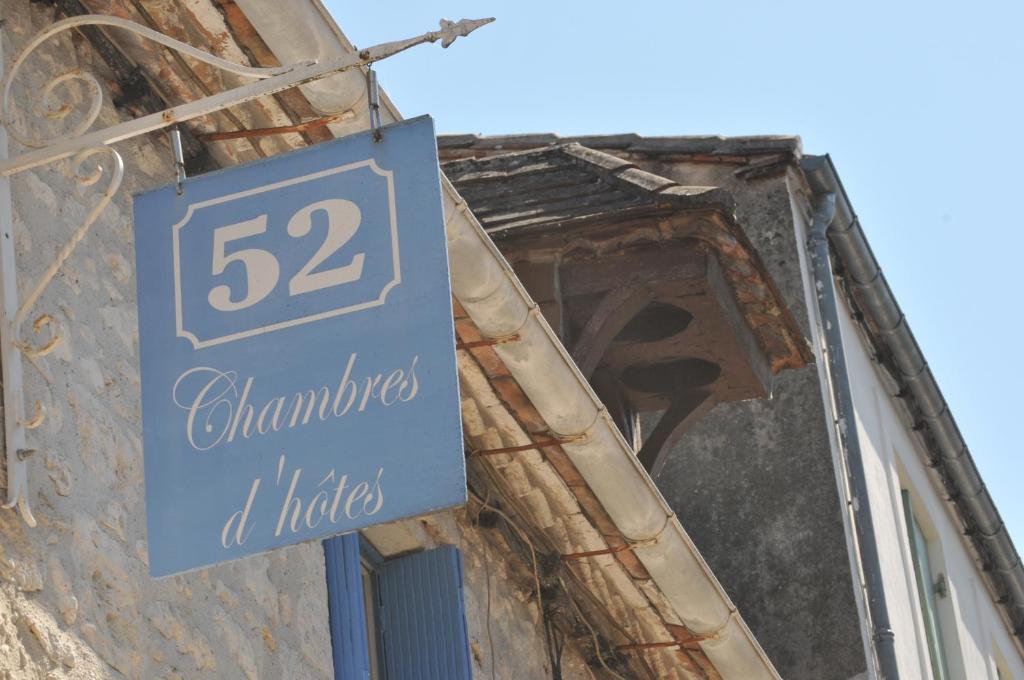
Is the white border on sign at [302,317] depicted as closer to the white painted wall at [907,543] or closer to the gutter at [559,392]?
the gutter at [559,392]

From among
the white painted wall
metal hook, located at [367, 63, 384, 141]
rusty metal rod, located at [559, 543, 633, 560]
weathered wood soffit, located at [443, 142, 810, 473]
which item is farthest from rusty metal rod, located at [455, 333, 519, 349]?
the white painted wall

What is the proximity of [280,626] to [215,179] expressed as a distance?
1.46 meters

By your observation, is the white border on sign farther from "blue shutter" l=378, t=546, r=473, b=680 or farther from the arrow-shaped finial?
"blue shutter" l=378, t=546, r=473, b=680

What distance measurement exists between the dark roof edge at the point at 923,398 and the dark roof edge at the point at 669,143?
6.8 inches

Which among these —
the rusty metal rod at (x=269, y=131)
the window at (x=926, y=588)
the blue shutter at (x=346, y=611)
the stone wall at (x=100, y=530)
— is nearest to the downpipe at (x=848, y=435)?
the window at (x=926, y=588)

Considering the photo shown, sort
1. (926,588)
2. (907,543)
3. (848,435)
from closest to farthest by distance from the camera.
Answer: (848,435) < (907,543) < (926,588)

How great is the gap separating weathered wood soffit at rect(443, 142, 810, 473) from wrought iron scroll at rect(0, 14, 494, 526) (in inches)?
147

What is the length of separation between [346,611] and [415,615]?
2.28 feet

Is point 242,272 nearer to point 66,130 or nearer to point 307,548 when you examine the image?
point 66,130

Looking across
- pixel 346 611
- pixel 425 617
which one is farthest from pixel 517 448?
pixel 346 611

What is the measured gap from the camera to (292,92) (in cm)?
548

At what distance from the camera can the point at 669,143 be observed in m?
10.9

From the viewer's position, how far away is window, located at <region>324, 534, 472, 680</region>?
631cm

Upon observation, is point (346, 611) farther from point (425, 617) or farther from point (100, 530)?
point (100, 530)
